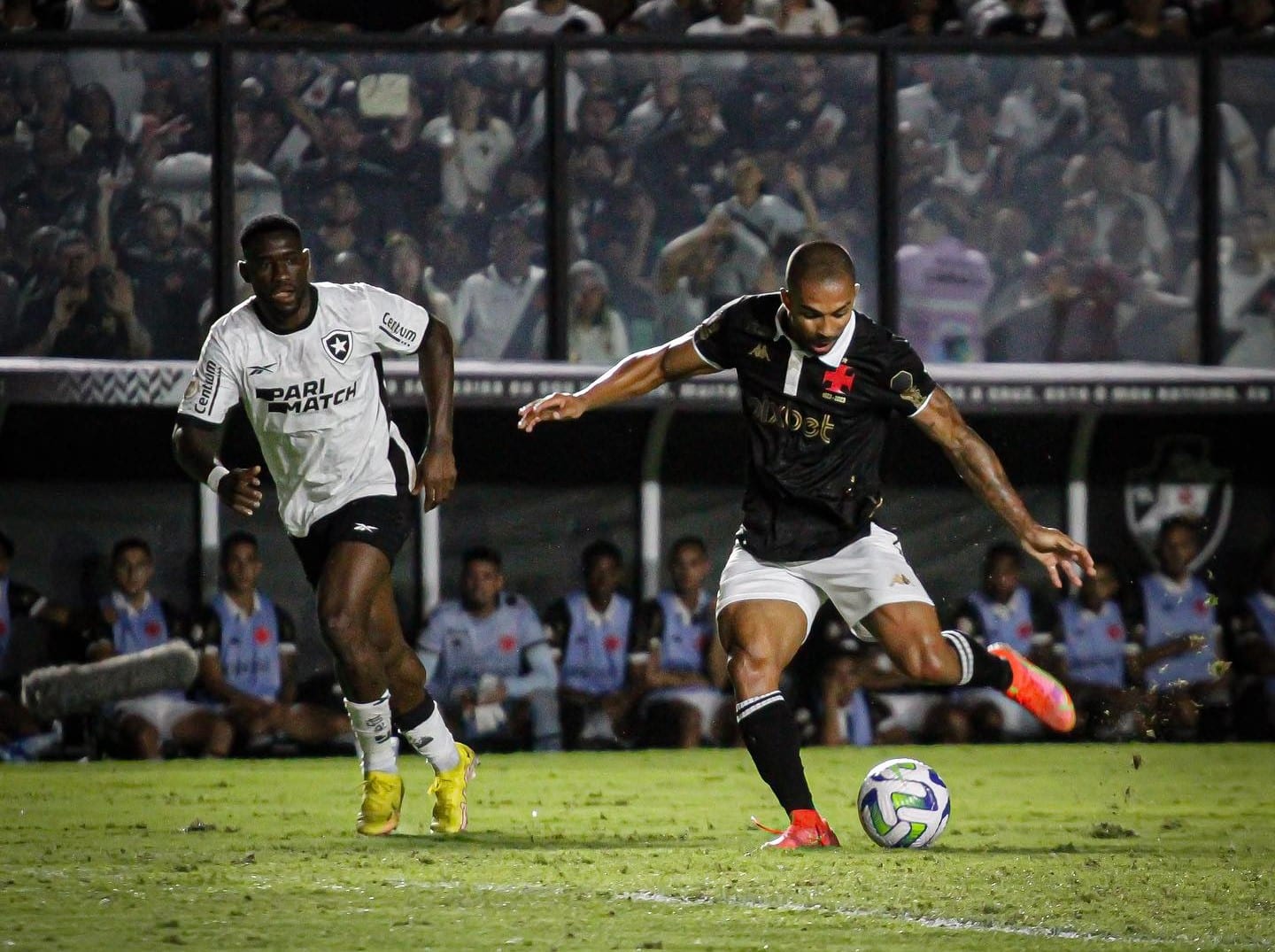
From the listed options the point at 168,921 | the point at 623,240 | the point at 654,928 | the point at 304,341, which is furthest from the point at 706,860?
the point at 623,240

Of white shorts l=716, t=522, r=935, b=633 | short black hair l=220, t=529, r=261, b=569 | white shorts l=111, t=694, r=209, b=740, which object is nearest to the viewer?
white shorts l=716, t=522, r=935, b=633

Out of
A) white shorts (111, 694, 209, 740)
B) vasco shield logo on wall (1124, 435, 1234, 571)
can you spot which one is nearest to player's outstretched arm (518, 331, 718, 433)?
white shorts (111, 694, 209, 740)

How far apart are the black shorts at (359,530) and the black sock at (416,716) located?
522mm

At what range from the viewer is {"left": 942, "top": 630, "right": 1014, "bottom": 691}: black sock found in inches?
288

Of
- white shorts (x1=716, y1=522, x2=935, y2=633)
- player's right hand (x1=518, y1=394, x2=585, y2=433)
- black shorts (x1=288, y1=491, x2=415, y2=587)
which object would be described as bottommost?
white shorts (x1=716, y1=522, x2=935, y2=633)

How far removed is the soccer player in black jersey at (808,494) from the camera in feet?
23.0

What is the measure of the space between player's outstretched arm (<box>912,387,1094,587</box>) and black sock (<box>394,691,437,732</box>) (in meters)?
1.97

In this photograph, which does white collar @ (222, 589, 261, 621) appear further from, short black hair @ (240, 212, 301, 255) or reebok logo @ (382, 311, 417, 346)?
short black hair @ (240, 212, 301, 255)

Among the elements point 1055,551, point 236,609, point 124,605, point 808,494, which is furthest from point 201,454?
point 124,605

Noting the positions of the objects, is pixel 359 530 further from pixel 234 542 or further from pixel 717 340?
pixel 234 542

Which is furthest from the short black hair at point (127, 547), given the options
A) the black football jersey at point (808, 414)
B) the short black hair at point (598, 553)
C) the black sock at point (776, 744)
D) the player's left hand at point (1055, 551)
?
the player's left hand at point (1055, 551)

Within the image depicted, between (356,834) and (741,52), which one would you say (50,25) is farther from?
(356,834)

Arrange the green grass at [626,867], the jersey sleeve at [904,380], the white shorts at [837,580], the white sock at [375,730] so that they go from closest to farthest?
the green grass at [626,867], the jersey sleeve at [904,380], the white shorts at [837,580], the white sock at [375,730]

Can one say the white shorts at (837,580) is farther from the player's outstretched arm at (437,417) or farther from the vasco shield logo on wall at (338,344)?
the vasco shield logo on wall at (338,344)
